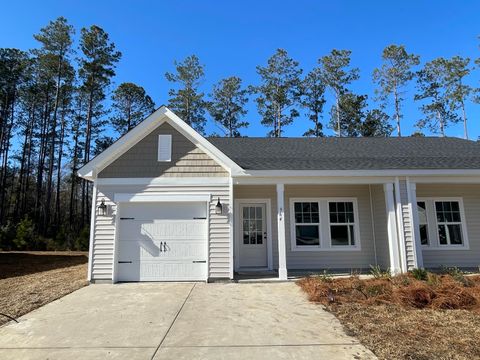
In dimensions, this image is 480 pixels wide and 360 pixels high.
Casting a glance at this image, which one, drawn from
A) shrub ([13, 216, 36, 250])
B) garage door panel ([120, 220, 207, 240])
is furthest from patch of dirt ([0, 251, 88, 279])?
garage door panel ([120, 220, 207, 240])

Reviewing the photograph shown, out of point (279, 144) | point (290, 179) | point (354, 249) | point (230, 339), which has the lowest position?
point (230, 339)

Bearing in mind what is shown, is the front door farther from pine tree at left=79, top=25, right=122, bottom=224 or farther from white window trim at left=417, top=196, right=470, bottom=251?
pine tree at left=79, top=25, right=122, bottom=224

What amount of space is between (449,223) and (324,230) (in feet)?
12.8

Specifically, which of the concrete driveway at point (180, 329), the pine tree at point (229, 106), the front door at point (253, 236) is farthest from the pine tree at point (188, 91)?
the concrete driveway at point (180, 329)

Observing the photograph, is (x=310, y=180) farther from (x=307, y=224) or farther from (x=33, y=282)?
(x=33, y=282)

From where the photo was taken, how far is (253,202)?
10281mm

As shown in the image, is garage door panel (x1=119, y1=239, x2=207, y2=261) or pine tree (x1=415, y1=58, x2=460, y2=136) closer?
garage door panel (x1=119, y1=239, x2=207, y2=261)

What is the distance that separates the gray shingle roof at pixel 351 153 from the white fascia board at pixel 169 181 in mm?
841

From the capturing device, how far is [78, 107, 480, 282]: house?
8453mm

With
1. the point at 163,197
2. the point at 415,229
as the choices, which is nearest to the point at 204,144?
the point at 163,197

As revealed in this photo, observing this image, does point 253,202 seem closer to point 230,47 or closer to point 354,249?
point 354,249

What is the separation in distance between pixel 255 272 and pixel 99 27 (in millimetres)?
25321

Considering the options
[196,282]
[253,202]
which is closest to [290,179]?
[253,202]

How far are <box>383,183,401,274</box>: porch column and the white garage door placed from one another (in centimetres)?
497
